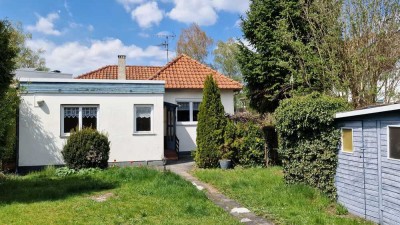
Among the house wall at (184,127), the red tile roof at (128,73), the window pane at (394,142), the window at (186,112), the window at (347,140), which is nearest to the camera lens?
the window pane at (394,142)

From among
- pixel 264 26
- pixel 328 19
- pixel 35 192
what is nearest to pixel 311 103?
pixel 328 19

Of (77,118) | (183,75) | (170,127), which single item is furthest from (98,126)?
(183,75)

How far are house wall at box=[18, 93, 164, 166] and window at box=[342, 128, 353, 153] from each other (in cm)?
938

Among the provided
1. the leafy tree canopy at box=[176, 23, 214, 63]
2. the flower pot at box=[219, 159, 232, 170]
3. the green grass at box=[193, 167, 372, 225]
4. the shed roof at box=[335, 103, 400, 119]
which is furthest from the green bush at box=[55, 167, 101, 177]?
the leafy tree canopy at box=[176, 23, 214, 63]

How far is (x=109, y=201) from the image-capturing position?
8898 mm

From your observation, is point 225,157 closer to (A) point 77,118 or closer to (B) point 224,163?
(B) point 224,163

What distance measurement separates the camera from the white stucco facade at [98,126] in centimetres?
1445

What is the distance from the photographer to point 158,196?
31.0 ft

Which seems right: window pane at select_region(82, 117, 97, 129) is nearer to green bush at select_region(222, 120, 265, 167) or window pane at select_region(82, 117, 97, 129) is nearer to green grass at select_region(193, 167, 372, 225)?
green bush at select_region(222, 120, 265, 167)

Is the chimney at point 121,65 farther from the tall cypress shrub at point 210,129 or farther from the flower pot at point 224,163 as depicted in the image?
the flower pot at point 224,163

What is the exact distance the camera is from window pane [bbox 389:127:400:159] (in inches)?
254

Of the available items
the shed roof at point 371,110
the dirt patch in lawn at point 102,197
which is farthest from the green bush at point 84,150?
the shed roof at point 371,110

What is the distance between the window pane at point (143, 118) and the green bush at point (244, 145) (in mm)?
3853

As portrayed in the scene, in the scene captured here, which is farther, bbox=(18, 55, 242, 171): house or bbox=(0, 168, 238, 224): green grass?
bbox=(18, 55, 242, 171): house
